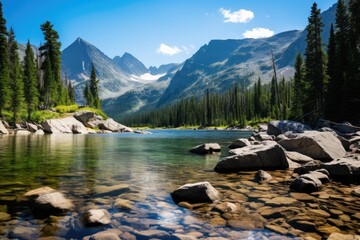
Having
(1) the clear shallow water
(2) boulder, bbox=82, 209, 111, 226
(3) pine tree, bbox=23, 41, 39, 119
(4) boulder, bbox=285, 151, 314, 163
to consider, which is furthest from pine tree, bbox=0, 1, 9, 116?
(2) boulder, bbox=82, 209, 111, 226

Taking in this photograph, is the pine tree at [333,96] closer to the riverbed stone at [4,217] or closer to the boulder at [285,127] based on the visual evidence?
the boulder at [285,127]

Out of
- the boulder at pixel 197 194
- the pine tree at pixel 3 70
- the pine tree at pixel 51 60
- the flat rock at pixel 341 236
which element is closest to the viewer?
the flat rock at pixel 341 236

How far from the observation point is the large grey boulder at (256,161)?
14703mm

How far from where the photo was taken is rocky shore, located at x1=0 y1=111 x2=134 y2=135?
55250mm

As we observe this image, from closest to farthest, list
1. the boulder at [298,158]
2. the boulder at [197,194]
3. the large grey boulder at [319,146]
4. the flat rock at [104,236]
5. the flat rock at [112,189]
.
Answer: the flat rock at [104,236] → the boulder at [197,194] → the flat rock at [112,189] → the boulder at [298,158] → the large grey boulder at [319,146]

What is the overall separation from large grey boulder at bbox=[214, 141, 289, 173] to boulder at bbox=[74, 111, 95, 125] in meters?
66.1

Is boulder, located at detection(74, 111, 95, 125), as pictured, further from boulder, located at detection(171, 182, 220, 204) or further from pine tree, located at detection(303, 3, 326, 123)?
boulder, located at detection(171, 182, 220, 204)

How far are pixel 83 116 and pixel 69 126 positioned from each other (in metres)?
9.89

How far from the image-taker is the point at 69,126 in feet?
214

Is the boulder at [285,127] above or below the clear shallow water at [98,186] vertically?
→ above

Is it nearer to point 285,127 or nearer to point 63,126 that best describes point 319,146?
point 285,127

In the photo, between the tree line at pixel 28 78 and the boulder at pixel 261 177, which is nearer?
the boulder at pixel 261 177

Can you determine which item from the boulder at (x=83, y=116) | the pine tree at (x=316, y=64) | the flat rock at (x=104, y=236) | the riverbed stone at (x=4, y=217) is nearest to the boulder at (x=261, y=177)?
the flat rock at (x=104, y=236)

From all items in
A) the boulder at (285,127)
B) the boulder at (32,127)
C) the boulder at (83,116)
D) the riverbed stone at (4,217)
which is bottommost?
the riverbed stone at (4,217)
